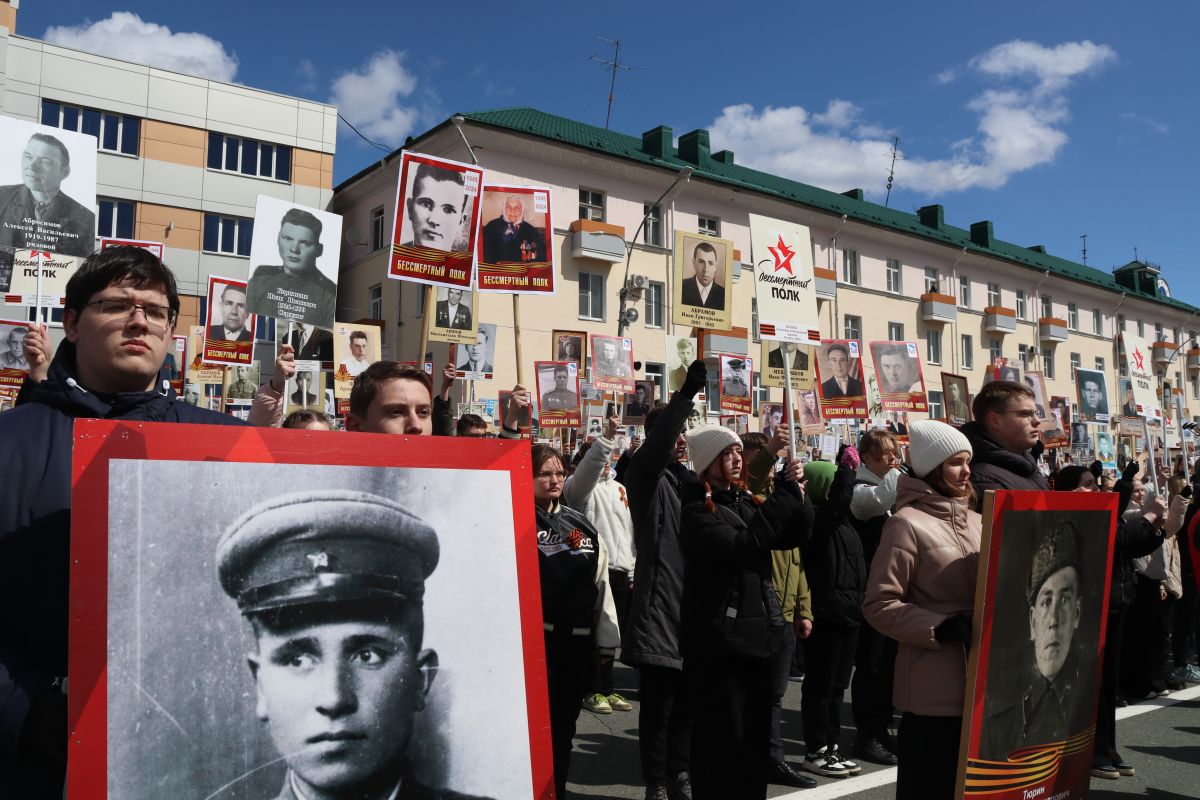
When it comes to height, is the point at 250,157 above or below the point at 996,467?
above

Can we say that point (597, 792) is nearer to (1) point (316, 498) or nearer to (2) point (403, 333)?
(1) point (316, 498)

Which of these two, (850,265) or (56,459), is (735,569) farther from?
(850,265)

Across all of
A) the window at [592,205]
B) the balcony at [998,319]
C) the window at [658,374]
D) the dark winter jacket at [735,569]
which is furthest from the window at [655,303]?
the dark winter jacket at [735,569]

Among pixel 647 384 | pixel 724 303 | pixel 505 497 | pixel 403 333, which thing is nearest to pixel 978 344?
pixel 403 333

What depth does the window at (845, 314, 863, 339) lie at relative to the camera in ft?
129

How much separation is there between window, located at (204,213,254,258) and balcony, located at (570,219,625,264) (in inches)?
454

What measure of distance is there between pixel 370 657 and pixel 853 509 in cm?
460

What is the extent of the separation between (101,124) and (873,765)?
1292 inches

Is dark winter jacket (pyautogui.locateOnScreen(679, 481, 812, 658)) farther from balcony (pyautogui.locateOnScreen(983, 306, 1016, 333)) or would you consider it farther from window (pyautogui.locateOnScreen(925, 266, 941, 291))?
balcony (pyautogui.locateOnScreen(983, 306, 1016, 333))

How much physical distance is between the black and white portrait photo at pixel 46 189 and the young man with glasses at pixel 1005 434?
5679mm

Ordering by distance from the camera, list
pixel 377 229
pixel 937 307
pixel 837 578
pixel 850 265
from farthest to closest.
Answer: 1. pixel 937 307
2. pixel 850 265
3. pixel 377 229
4. pixel 837 578

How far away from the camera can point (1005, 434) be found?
4266mm

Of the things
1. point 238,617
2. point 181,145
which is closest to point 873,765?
point 238,617

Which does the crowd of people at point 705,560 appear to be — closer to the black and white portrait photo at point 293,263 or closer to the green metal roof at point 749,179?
the black and white portrait photo at point 293,263
